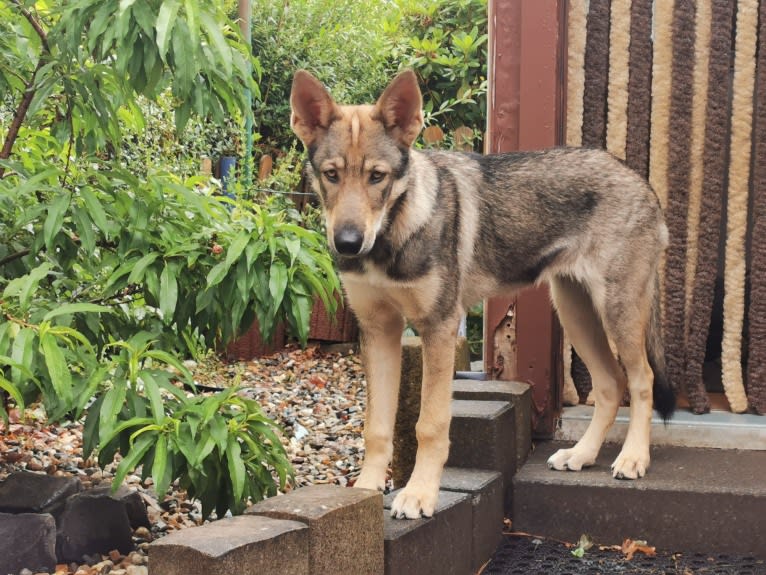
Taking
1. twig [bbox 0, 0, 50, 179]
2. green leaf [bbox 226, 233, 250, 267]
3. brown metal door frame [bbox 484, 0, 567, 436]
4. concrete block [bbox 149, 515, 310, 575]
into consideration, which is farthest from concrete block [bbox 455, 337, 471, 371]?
concrete block [bbox 149, 515, 310, 575]

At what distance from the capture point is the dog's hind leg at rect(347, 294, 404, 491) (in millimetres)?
3766

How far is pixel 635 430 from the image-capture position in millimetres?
4531

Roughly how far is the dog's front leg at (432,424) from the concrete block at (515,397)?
1.08m

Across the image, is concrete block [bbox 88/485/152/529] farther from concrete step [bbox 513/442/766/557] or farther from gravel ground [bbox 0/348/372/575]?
concrete step [bbox 513/442/766/557]

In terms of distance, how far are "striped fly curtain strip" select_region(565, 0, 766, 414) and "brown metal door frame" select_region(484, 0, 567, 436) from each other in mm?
192

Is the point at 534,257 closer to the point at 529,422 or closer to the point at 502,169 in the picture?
the point at 502,169

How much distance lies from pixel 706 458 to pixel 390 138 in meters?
2.36

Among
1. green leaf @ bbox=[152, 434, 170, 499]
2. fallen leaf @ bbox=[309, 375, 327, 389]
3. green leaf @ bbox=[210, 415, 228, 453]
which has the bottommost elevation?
fallen leaf @ bbox=[309, 375, 327, 389]

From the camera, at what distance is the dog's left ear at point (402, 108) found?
11.5 ft

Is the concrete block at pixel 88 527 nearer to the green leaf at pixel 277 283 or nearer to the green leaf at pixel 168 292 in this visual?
the green leaf at pixel 168 292

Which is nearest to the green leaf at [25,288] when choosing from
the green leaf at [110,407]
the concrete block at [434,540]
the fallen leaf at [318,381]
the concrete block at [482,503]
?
the green leaf at [110,407]

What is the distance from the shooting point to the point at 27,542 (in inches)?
150

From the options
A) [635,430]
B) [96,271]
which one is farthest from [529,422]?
[96,271]

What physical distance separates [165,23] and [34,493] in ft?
6.98
